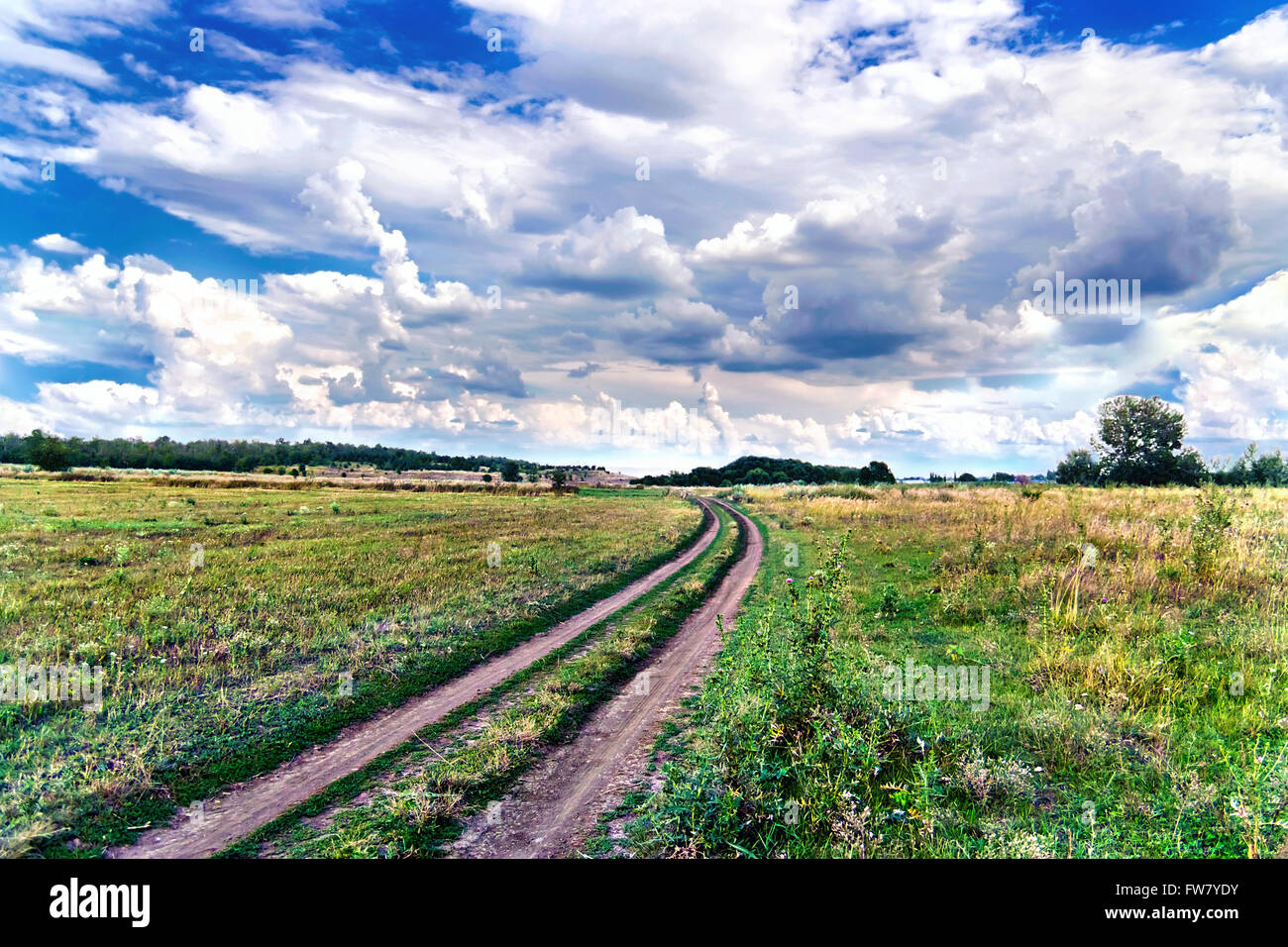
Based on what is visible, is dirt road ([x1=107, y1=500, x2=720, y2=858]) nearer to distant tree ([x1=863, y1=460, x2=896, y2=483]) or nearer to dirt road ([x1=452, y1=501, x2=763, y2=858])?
dirt road ([x1=452, y1=501, x2=763, y2=858])

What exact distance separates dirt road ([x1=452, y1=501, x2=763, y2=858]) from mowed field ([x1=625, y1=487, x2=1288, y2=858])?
352 mm

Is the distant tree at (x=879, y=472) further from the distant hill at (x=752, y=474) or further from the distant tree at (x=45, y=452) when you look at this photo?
the distant tree at (x=45, y=452)

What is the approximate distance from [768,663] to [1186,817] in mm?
4204

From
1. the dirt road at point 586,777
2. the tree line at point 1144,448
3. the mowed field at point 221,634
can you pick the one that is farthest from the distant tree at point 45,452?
the tree line at point 1144,448

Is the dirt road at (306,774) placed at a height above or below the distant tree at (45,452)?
below

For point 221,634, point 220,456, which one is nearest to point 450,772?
point 221,634

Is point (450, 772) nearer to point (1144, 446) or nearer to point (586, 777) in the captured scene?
point (586, 777)

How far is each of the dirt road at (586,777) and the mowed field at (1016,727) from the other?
1.15 ft

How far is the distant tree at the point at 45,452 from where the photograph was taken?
77.5 meters

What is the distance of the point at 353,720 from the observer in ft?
27.3

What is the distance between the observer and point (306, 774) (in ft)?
22.0

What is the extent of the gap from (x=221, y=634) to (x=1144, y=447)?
312 ft
